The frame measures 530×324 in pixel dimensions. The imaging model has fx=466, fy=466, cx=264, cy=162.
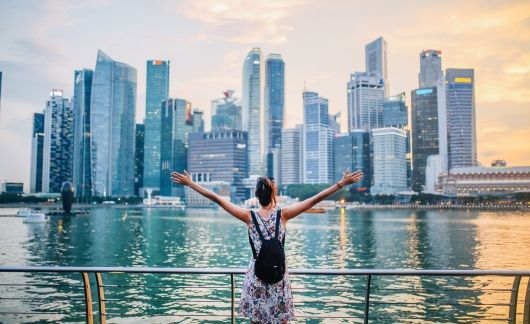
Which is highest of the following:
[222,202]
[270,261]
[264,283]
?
[222,202]

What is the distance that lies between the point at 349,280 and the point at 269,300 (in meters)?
21.0

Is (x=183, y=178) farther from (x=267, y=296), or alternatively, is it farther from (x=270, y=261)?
(x=267, y=296)

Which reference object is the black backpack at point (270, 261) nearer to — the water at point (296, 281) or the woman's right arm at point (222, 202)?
the woman's right arm at point (222, 202)

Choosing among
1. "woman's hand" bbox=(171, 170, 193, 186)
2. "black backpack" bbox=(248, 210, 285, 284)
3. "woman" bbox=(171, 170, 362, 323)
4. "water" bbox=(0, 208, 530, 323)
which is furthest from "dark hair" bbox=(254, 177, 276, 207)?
"water" bbox=(0, 208, 530, 323)

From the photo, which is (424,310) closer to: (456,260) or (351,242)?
(456,260)

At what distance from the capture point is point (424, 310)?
58.6ft

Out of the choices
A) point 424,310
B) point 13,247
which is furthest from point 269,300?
point 13,247

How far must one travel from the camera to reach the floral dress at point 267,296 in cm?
427

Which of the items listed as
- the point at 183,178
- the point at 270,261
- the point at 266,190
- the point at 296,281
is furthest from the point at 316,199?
the point at 296,281

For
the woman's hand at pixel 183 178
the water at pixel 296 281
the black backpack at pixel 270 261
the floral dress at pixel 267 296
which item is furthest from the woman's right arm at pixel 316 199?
the water at pixel 296 281

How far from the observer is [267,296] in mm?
4305

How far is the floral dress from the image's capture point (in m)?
4.27

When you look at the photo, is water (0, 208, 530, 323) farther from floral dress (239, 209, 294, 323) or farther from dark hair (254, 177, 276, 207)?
dark hair (254, 177, 276, 207)

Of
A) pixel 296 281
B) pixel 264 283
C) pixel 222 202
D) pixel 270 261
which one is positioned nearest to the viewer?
pixel 270 261
